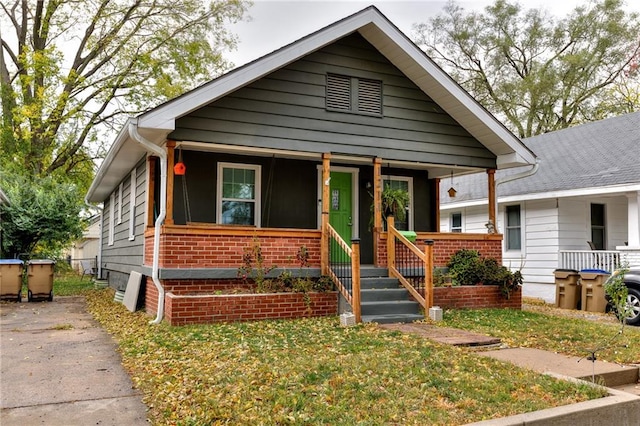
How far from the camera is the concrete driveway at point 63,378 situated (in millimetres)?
4016

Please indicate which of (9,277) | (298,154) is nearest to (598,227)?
(298,154)

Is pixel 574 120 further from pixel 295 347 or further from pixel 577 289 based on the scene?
pixel 295 347

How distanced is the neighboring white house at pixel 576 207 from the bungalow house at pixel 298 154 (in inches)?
114

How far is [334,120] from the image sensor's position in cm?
980

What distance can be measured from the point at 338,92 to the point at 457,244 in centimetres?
399

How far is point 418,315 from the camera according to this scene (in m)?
8.51

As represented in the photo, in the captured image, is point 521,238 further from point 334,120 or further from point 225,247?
point 225,247

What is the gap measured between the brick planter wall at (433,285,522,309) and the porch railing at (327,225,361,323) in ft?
5.99

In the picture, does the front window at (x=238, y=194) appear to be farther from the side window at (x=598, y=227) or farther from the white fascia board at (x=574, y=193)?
the side window at (x=598, y=227)

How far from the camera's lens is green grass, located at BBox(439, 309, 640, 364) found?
6387 millimetres

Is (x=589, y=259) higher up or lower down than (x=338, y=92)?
lower down

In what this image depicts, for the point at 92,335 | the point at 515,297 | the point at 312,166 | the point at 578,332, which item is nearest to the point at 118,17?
the point at 312,166

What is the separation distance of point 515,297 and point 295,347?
5932 mm

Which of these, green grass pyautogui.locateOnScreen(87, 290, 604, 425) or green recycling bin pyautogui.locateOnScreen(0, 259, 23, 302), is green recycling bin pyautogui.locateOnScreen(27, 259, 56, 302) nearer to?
green recycling bin pyautogui.locateOnScreen(0, 259, 23, 302)
